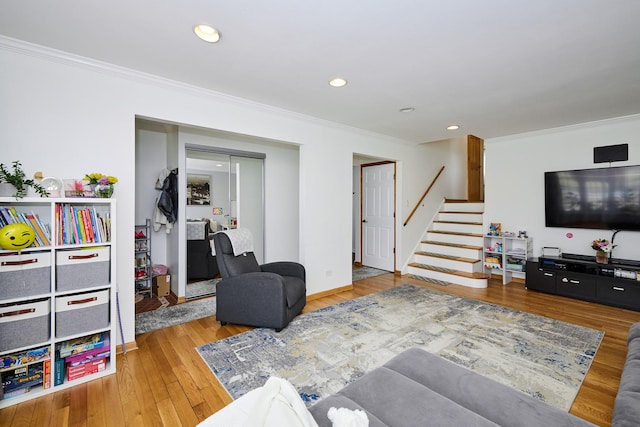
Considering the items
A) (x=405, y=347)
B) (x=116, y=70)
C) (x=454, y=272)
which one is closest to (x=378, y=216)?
(x=454, y=272)

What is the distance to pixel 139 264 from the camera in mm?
3957

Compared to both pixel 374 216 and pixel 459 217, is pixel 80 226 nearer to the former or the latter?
pixel 374 216

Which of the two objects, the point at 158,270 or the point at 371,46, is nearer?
the point at 371,46

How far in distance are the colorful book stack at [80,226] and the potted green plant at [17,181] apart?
19cm

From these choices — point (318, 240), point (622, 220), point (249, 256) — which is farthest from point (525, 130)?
point (249, 256)

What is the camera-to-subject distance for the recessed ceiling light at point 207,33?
1923 millimetres

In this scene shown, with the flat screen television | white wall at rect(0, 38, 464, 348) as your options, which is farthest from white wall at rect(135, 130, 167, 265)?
the flat screen television

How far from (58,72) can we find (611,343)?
5362mm

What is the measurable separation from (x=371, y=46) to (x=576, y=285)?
13.9ft

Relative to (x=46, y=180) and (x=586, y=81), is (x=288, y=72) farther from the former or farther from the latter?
(x=586, y=81)

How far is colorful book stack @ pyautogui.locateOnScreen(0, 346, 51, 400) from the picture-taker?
189 centimetres

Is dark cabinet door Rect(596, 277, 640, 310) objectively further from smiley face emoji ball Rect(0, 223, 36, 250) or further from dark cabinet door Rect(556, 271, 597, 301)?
smiley face emoji ball Rect(0, 223, 36, 250)

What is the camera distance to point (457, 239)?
5559mm

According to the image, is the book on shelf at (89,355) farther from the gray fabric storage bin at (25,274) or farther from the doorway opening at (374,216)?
the doorway opening at (374,216)
